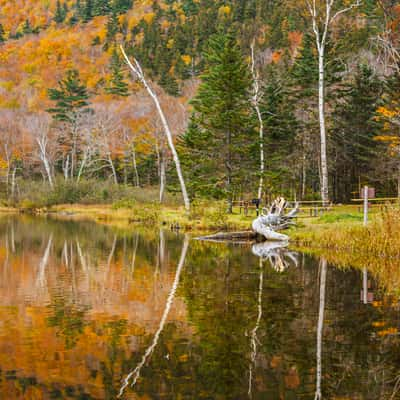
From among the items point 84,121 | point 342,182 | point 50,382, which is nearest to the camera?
point 50,382

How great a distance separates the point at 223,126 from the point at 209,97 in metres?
1.91

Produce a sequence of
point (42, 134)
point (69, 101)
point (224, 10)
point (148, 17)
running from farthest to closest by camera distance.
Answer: point (148, 17), point (224, 10), point (69, 101), point (42, 134)

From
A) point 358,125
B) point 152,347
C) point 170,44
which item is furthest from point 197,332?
point 170,44

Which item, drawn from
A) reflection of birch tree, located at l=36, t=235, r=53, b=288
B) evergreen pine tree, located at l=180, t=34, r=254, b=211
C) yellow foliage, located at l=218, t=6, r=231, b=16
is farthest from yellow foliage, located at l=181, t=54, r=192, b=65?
reflection of birch tree, located at l=36, t=235, r=53, b=288

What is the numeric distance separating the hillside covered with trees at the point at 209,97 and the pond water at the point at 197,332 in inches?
543

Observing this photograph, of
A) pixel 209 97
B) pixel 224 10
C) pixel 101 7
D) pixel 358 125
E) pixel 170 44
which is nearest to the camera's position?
pixel 209 97

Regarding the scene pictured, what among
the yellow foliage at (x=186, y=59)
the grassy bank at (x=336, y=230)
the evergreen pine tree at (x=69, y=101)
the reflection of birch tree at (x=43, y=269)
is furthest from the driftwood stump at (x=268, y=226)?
the yellow foliage at (x=186, y=59)

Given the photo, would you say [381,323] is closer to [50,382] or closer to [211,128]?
[50,382]

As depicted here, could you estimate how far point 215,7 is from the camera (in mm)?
98312

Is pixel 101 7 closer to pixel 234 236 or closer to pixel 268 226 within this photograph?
pixel 234 236

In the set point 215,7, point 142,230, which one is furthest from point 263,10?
point 142,230

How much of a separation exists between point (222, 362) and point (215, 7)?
9597 centimetres

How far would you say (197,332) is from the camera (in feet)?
32.4

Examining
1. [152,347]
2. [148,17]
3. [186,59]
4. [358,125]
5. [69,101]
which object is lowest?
[152,347]
